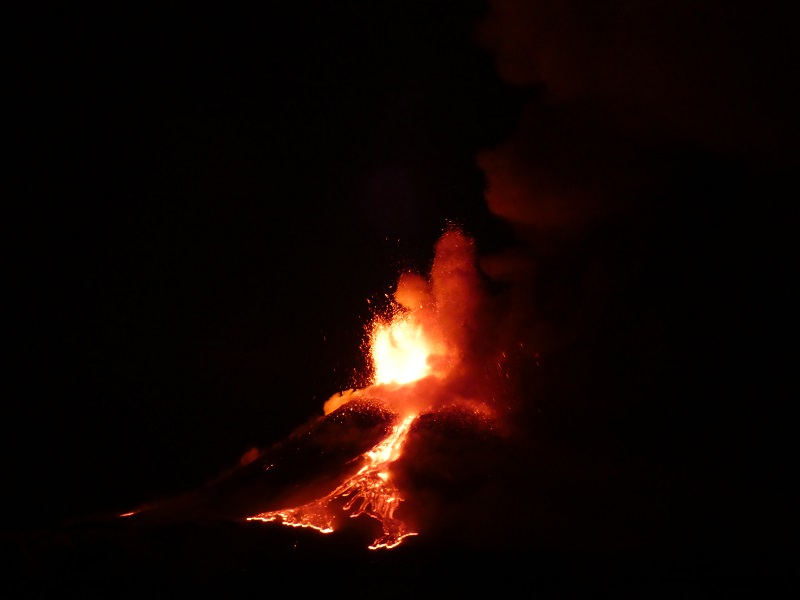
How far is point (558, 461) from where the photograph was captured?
8445 mm

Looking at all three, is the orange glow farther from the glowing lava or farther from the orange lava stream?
the orange lava stream

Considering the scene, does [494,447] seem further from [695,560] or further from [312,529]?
[695,560]

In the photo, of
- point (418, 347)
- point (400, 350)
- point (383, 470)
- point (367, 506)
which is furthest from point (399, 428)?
point (367, 506)

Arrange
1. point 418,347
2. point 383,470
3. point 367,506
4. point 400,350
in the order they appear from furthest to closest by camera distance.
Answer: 1. point 400,350
2. point 418,347
3. point 383,470
4. point 367,506

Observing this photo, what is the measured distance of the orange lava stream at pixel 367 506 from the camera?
23.5 feet

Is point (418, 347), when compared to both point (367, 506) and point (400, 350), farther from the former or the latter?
point (367, 506)

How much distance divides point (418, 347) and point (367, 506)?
15.7ft

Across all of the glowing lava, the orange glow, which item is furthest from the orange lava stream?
the orange glow

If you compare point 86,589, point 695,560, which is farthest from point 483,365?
point 86,589

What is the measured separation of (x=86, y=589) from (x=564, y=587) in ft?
13.4

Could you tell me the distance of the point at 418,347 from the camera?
40.8ft

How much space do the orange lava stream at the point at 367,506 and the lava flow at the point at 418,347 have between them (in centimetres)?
4

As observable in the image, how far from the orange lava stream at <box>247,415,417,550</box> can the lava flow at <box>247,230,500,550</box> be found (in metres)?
0.04

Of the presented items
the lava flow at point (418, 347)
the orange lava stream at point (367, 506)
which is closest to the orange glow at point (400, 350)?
the lava flow at point (418, 347)
